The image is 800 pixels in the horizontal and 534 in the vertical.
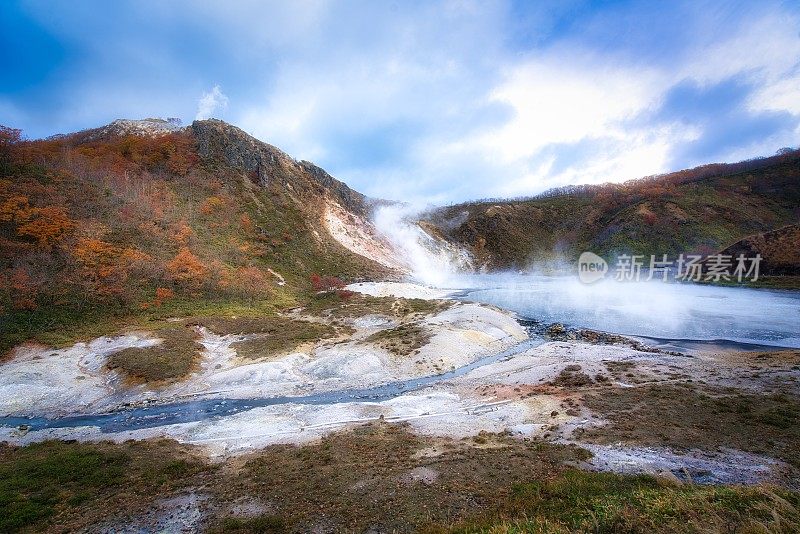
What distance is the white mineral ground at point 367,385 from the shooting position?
18562 millimetres

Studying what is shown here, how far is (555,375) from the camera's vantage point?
27.3m

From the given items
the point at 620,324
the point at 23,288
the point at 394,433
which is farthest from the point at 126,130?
the point at 620,324

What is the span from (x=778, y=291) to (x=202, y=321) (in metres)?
83.7

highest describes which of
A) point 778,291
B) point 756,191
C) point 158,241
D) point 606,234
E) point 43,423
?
point 756,191

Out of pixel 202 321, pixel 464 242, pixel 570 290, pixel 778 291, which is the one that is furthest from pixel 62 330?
pixel 464 242

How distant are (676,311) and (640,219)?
82.9 metres

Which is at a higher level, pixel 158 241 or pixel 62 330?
pixel 158 241

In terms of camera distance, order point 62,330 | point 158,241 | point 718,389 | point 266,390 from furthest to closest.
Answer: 1. point 158,241
2. point 62,330
3. point 266,390
4. point 718,389

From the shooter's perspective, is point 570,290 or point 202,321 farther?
point 570,290

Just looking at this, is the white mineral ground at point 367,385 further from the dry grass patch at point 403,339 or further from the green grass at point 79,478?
the green grass at point 79,478

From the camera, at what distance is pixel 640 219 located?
4587 inches

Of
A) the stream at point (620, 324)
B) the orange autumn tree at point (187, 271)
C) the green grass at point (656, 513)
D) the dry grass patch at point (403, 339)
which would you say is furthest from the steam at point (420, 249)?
the green grass at point (656, 513)

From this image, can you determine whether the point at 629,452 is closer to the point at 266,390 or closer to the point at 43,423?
the point at 266,390

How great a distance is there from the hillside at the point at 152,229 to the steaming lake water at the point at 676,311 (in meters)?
33.6
